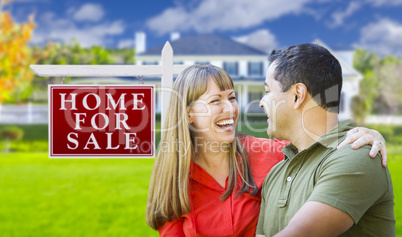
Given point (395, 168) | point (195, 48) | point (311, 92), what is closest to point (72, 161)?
point (195, 48)

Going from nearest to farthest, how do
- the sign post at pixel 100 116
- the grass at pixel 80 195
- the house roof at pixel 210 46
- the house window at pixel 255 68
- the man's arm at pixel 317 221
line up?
the man's arm at pixel 317 221 → the sign post at pixel 100 116 → the grass at pixel 80 195 → the house window at pixel 255 68 → the house roof at pixel 210 46

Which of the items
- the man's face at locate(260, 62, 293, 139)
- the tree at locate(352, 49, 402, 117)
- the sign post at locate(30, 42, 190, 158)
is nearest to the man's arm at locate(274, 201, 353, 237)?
the man's face at locate(260, 62, 293, 139)

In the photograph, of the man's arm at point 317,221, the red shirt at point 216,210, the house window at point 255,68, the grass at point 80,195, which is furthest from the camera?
the house window at point 255,68

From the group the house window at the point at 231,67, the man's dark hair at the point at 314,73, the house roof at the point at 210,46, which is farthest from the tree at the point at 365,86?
the man's dark hair at the point at 314,73

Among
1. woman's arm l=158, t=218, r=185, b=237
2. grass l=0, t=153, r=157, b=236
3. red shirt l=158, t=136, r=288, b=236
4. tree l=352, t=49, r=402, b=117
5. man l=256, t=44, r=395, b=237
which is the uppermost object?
tree l=352, t=49, r=402, b=117

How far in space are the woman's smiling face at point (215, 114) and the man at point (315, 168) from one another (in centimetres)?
30

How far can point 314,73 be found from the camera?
1.75 m

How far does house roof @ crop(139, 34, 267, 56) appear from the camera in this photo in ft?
50.4

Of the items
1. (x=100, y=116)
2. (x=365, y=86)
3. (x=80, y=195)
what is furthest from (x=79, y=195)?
(x=365, y=86)

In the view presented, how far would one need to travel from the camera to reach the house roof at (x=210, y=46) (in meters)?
15.4

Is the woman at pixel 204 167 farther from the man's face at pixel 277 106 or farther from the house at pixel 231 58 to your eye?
the house at pixel 231 58

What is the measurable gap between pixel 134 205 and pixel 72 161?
4.90 meters

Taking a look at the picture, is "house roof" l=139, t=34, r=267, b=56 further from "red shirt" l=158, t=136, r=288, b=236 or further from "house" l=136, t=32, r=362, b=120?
"red shirt" l=158, t=136, r=288, b=236

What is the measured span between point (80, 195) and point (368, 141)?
722cm
